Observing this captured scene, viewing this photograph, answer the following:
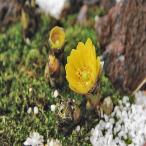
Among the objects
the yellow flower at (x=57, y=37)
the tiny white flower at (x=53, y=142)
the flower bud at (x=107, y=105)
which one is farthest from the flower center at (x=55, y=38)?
the tiny white flower at (x=53, y=142)

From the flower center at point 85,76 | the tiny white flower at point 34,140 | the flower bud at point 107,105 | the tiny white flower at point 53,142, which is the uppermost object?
the flower center at point 85,76

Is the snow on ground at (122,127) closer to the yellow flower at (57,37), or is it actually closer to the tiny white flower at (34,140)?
the tiny white flower at (34,140)

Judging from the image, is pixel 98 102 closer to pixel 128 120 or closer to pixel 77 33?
pixel 128 120

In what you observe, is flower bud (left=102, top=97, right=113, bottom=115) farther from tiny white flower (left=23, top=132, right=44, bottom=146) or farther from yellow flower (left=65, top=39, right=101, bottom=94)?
tiny white flower (left=23, top=132, right=44, bottom=146)

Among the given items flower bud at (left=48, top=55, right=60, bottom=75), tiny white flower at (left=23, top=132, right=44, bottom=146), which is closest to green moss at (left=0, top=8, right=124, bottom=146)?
tiny white flower at (left=23, top=132, right=44, bottom=146)

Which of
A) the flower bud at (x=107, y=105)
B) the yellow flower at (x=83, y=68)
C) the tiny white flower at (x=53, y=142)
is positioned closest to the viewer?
the yellow flower at (x=83, y=68)

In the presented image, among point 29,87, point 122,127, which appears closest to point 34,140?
point 29,87

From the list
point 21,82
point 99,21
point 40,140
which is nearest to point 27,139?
point 40,140
